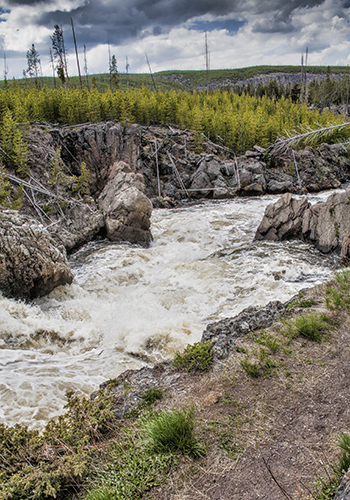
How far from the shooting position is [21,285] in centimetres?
1026

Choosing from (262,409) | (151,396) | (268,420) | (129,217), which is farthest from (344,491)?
(129,217)

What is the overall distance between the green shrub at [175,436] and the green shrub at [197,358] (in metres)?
1.91

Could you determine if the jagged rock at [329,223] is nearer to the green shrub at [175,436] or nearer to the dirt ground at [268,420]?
the dirt ground at [268,420]

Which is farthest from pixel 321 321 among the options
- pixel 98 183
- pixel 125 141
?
pixel 125 141

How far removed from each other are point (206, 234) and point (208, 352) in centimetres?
1419

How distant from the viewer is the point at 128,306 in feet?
35.9

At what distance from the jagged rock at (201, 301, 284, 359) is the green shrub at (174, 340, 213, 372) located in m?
0.18

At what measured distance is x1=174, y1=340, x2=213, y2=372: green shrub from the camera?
584 cm

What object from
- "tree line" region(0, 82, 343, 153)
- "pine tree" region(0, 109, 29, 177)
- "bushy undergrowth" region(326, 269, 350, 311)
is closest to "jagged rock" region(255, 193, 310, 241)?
"bushy undergrowth" region(326, 269, 350, 311)

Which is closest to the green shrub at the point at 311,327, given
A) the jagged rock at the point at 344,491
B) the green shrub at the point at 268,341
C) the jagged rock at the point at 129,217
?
the green shrub at the point at 268,341

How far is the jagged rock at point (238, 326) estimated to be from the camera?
642 centimetres

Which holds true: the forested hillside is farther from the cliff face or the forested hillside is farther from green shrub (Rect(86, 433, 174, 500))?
green shrub (Rect(86, 433, 174, 500))

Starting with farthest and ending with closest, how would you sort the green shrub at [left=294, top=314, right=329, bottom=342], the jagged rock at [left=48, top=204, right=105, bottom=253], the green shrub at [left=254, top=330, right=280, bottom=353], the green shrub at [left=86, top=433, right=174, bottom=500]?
the jagged rock at [left=48, top=204, right=105, bottom=253] < the green shrub at [left=294, top=314, right=329, bottom=342] < the green shrub at [left=254, top=330, right=280, bottom=353] < the green shrub at [left=86, top=433, right=174, bottom=500]

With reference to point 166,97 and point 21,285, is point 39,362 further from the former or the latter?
point 166,97
